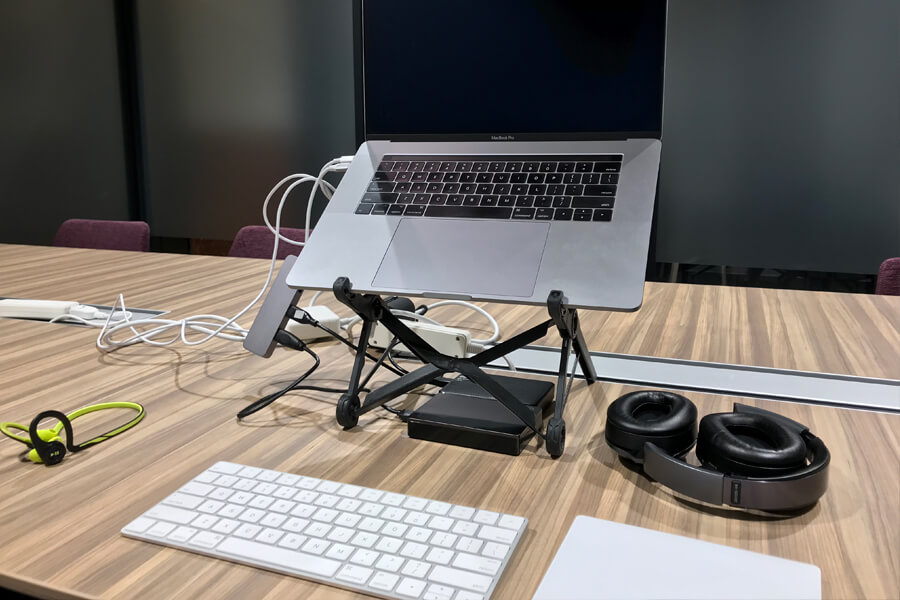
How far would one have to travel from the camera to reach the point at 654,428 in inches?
24.0

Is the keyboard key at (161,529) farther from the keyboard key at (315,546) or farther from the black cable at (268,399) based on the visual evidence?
the black cable at (268,399)

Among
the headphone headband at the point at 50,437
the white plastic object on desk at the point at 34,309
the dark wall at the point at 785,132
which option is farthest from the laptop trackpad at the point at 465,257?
the dark wall at the point at 785,132

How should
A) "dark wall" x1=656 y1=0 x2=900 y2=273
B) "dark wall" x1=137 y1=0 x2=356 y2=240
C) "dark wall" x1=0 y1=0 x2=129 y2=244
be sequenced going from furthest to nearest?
"dark wall" x1=137 y1=0 x2=356 y2=240
"dark wall" x1=0 y1=0 x2=129 y2=244
"dark wall" x1=656 y1=0 x2=900 y2=273

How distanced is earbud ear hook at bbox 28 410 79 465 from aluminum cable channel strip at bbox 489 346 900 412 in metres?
0.51

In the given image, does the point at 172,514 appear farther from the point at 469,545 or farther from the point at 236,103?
the point at 236,103

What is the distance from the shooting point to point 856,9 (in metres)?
2.80

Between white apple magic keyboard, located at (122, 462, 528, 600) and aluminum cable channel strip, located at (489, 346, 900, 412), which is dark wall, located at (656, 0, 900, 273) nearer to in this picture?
aluminum cable channel strip, located at (489, 346, 900, 412)

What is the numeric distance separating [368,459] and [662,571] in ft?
0.98

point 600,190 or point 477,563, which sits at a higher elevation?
point 600,190

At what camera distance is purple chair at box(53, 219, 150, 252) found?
7.80 ft

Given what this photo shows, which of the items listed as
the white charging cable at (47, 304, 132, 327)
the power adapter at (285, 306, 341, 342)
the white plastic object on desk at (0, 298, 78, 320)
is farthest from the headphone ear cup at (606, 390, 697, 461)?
the white plastic object on desk at (0, 298, 78, 320)

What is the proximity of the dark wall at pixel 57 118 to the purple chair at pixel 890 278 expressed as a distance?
404cm

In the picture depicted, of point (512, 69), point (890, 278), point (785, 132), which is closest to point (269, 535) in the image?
point (512, 69)

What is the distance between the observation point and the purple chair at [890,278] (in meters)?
1.60
